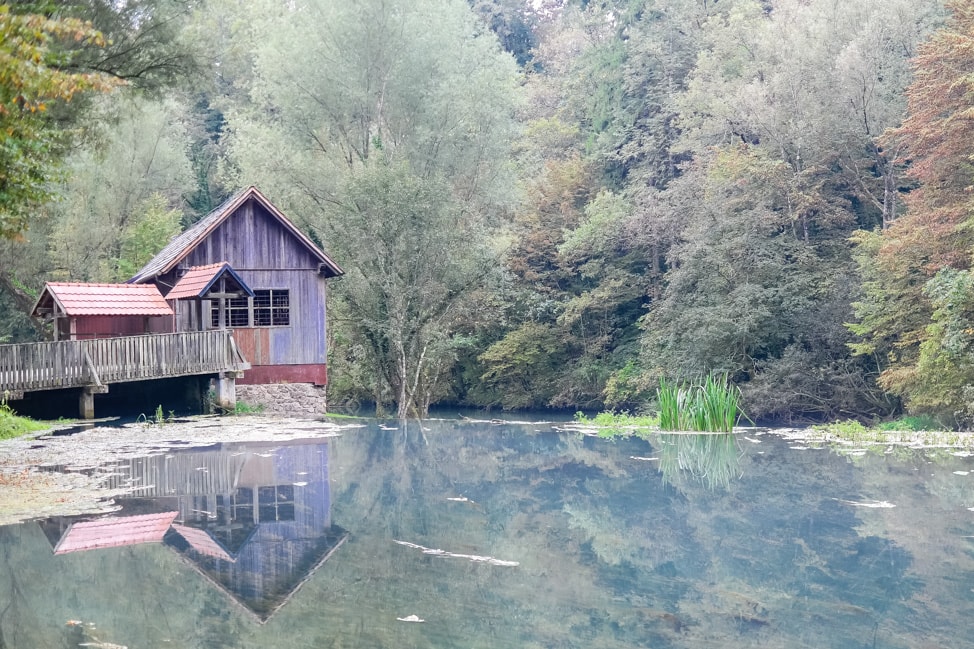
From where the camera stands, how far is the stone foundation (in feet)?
84.4

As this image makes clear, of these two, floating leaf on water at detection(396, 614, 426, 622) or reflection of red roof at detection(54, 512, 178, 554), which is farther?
reflection of red roof at detection(54, 512, 178, 554)

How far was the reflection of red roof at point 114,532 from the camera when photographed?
830cm

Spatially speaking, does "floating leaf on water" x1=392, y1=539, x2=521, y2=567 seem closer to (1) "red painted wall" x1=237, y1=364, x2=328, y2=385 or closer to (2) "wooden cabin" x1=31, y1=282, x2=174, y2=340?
(2) "wooden cabin" x1=31, y1=282, x2=174, y2=340

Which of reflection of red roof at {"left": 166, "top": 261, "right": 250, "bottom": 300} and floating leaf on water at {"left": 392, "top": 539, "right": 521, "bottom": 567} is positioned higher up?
reflection of red roof at {"left": 166, "top": 261, "right": 250, "bottom": 300}

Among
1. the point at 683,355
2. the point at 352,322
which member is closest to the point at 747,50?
the point at 683,355

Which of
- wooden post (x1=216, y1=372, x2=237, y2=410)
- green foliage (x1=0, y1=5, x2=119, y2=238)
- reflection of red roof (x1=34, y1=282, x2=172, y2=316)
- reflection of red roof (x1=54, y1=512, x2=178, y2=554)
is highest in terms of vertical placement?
green foliage (x1=0, y1=5, x2=119, y2=238)

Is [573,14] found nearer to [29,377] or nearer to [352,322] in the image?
[352,322]

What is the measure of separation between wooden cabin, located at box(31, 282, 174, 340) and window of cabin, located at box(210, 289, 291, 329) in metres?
1.53

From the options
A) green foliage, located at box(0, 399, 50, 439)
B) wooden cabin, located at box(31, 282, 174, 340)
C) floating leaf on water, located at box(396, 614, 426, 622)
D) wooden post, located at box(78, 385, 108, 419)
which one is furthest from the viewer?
wooden cabin, located at box(31, 282, 174, 340)

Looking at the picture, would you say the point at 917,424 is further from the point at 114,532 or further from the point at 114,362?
the point at 114,532

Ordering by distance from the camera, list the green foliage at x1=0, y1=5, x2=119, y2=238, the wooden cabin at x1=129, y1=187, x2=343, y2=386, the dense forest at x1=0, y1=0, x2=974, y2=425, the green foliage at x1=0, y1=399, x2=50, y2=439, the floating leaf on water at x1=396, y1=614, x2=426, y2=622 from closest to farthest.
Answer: the floating leaf on water at x1=396, y1=614, x2=426, y2=622, the green foliage at x1=0, y1=5, x2=119, y2=238, the green foliage at x1=0, y1=399, x2=50, y2=439, the dense forest at x1=0, y1=0, x2=974, y2=425, the wooden cabin at x1=129, y1=187, x2=343, y2=386

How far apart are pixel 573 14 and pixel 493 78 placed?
2165cm

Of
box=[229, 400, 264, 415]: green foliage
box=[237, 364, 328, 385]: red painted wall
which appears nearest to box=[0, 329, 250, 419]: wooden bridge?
box=[229, 400, 264, 415]: green foliage

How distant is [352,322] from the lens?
103 ft
